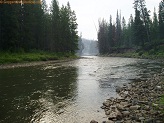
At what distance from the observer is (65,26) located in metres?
71.8

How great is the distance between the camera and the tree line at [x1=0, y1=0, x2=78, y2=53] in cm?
4656

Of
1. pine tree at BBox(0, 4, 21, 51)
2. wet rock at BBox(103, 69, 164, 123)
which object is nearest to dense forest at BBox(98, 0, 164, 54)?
pine tree at BBox(0, 4, 21, 51)

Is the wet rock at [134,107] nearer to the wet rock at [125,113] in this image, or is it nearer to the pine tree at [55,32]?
the wet rock at [125,113]

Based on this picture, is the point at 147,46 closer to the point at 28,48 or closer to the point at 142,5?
the point at 142,5

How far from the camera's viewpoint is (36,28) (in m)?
64.6

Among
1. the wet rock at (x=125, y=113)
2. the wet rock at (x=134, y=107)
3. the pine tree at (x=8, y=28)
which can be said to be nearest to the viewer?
the wet rock at (x=125, y=113)

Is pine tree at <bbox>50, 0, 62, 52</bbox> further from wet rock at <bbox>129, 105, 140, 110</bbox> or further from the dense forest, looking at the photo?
wet rock at <bbox>129, 105, 140, 110</bbox>

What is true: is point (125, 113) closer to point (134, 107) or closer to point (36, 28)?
point (134, 107)

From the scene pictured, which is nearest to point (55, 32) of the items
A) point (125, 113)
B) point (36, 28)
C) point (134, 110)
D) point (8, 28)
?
point (36, 28)

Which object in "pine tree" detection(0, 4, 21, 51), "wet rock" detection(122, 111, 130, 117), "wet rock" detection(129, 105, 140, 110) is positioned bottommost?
"wet rock" detection(122, 111, 130, 117)

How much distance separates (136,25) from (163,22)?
32.4 ft

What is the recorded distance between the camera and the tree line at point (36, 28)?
4656 cm

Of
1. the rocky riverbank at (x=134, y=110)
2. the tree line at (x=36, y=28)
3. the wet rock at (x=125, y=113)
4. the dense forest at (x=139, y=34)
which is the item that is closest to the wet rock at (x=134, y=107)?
the rocky riverbank at (x=134, y=110)

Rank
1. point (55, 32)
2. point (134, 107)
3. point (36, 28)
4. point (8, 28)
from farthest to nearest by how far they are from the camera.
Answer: point (55, 32)
point (36, 28)
point (8, 28)
point (134, 107)
